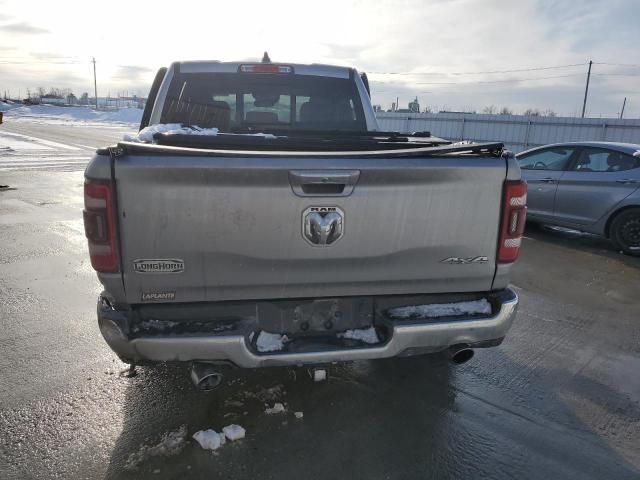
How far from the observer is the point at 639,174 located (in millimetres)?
7207

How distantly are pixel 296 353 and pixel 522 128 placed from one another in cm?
2081

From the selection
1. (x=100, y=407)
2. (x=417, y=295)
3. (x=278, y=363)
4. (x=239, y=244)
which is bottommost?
(x=100, y=407)

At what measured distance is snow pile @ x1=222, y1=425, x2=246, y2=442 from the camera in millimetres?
2854

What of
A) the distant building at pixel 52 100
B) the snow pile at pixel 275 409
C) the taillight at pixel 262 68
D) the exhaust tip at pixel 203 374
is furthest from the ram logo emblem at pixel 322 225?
the distant building at pixel 52 100

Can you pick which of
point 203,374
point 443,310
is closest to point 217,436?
point 203,374

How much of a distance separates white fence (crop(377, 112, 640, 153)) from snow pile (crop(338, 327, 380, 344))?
55.5 ft

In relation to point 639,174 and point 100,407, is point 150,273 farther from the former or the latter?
point 639,174

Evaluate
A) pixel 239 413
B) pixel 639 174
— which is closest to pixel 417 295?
pixel 239 413

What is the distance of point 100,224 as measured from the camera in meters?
2.42

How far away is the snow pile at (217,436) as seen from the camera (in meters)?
2.78

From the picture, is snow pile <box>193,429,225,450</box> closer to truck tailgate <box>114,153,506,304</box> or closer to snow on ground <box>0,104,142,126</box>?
truck tailgate <box>114,153,506,304</box>

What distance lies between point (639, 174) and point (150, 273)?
7438 mm

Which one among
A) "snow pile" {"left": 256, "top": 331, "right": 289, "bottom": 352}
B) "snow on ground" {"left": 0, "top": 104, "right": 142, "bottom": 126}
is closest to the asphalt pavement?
"snow pile" {"left": 256, "top": 331, "right": 289, "bottom": 352}

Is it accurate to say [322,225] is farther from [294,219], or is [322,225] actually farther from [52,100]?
[52,100]
